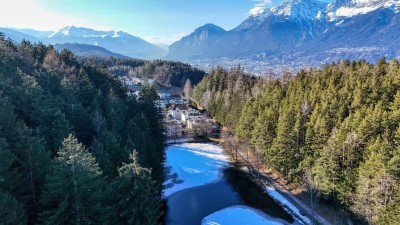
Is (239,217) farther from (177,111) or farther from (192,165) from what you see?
(177,111)

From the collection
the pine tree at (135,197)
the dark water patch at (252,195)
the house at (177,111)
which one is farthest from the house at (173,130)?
the pine tree at (135,197)

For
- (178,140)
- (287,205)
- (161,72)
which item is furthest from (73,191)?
(161,72)

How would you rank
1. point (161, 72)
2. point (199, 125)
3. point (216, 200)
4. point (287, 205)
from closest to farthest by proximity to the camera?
point (287, 205), point (216, 200), point (199, 125), point (161, 72)

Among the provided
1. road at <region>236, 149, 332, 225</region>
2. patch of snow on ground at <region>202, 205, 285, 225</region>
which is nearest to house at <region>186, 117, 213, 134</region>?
road at <region>236, 149, 332, 225</region>

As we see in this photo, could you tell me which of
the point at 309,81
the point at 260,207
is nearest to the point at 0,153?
the point at 260,207

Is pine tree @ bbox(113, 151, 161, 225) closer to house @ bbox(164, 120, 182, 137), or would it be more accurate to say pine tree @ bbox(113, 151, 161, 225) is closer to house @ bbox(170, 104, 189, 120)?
house @ bbox(164, 120, 182, 137)

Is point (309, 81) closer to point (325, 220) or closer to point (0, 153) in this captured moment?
point (325, 220)
